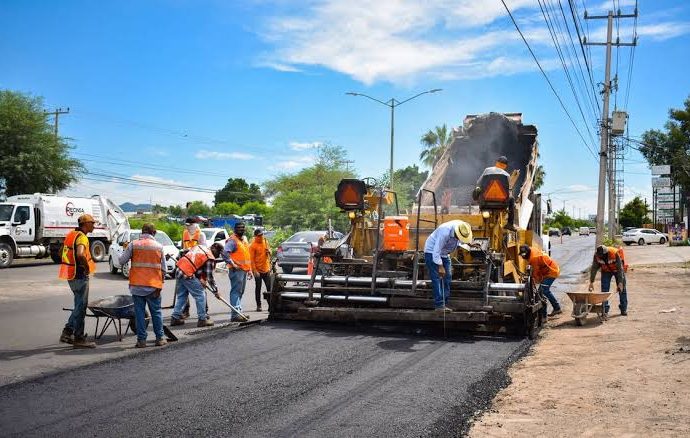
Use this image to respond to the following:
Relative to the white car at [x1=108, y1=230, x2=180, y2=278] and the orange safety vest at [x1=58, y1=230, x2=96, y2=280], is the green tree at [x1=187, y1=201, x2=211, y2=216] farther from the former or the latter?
the orange safety vest at [x1=58, y1=230, x2=96, y2=280]

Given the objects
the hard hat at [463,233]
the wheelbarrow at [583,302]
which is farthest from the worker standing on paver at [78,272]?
the wheelbarrow at [583,302]

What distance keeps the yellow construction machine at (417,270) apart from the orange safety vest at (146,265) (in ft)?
6.98

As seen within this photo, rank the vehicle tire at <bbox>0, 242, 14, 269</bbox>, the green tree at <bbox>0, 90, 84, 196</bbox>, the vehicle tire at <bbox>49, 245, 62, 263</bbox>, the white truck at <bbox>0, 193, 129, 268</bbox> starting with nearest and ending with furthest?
the vehicle tire at <bbox>0, 242, 14, 269</bbox> < the white truck at <bbox>0, 193, 129, 268</bbox> < the vehicle tire at <bbox>49, 245, 62, 263</bbox> < the green tree at <bbox>0, 90, 84, 196</bbox>

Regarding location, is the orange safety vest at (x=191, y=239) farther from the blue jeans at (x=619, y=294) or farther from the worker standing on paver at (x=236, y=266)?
the blue jeans at (x=619, y=294)

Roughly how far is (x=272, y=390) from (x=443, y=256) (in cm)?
355

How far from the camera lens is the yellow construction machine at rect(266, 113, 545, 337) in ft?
28.4

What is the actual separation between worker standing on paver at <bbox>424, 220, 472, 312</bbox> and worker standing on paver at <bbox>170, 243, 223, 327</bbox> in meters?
3.14

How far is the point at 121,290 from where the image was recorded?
1516 centimetres

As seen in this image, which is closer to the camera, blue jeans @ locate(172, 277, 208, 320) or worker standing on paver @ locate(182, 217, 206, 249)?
blue jeans @ locate(172, 277, 208, 320)

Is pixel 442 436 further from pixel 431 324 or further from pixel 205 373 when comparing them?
pixel 431 324

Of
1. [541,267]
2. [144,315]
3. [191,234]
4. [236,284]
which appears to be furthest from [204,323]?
[541,267]

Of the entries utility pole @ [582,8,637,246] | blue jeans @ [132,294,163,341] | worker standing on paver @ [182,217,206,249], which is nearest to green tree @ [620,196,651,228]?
utility pole @ [582,8,637,246]

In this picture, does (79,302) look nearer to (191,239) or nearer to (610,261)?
(191,239)

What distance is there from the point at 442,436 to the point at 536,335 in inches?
190
